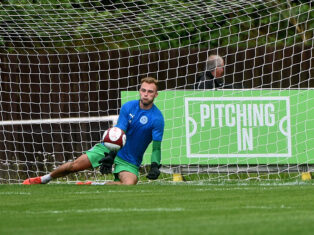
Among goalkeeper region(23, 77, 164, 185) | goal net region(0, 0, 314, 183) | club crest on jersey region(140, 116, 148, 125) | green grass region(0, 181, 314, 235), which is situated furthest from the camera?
goal net region(0, 0, 314, 183)

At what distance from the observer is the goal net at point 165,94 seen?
49.0ft

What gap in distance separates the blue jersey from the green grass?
1064 mm

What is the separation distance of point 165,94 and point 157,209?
6.24 m

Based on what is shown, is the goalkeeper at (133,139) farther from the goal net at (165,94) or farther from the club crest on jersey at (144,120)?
the goal net at (165,94)

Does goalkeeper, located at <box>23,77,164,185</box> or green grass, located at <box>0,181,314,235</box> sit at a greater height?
goalkeeper, located at <box>23,77,164,185</box>

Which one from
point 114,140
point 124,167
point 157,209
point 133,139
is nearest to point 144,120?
point 133,139

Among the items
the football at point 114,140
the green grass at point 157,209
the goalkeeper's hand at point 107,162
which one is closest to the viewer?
the green grass at point 157,209

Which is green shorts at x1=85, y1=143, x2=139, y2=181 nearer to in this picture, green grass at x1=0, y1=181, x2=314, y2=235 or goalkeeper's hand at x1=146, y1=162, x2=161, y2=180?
goalkeeper's hand at x1=146, y1=162, x2=161, y2=180

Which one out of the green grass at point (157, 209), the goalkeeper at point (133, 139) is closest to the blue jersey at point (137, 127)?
the goalkeeper at point (133, 139)

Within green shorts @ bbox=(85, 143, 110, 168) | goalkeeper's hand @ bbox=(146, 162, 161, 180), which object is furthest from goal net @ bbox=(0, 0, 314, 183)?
goalkeeper's hand @ bbox=(146, 162, 161, 180)

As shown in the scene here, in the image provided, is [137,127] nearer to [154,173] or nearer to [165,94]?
[154,173]

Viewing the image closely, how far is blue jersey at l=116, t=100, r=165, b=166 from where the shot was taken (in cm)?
1316

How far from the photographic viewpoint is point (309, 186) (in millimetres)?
11992

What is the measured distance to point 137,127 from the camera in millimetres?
13281
